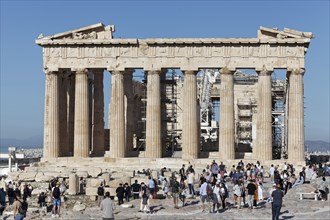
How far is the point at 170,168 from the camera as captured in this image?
176 ft

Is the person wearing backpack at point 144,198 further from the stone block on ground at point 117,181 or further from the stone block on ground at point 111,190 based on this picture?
the stone block on ground at point 117,181

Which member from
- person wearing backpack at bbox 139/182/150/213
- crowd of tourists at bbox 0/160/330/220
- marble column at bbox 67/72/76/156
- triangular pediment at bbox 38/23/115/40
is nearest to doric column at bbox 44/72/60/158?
marble column at bbox 67/72/76/156

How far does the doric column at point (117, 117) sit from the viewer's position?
56344 mm

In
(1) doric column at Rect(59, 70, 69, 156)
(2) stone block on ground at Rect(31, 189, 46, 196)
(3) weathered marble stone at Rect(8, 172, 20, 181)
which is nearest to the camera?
(2) stone block on ground at Rect(31, 189, 46, 196)

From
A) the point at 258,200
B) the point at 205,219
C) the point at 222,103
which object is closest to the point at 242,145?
the point at 222,103

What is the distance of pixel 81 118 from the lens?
56438 millimetres

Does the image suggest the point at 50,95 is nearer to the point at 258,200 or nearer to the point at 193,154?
the point at 193,154

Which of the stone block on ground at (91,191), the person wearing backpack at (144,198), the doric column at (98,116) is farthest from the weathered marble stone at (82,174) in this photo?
the doric column at (98,116)

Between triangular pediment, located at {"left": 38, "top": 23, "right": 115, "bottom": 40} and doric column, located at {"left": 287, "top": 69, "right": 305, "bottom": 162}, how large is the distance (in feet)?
53.6

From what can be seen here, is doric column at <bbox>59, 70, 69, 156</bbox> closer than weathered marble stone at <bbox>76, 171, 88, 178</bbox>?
No

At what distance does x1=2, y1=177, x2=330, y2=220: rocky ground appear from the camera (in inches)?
1273

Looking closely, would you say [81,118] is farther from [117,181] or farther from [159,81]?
[117,181]

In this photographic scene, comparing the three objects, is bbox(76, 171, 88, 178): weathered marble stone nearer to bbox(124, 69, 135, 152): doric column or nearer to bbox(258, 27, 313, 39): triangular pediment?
bbox(124, 69, 135, 152): doric column

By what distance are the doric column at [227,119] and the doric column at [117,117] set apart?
8.67 metres
